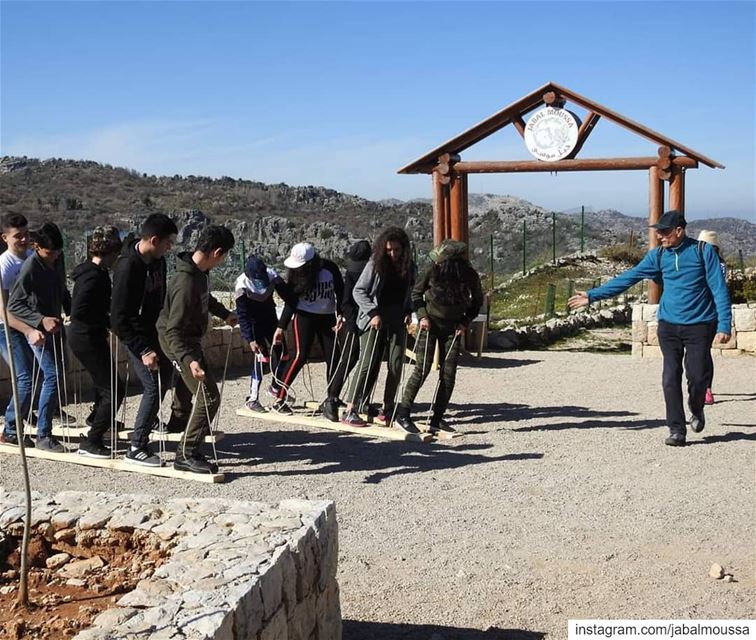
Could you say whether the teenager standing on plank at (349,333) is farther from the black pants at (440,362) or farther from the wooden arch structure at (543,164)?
the wooden arch structure at (543,164)

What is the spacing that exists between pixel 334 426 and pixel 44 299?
8.75 ft

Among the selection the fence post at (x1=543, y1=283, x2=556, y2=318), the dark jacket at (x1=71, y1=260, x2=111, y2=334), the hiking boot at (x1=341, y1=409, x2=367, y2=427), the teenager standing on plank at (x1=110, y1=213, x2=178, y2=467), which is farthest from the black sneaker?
the fence post at (x1=543, y1=283, x2=556, y2=318)

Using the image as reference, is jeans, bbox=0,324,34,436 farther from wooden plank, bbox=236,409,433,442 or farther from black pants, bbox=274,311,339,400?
black pants, bbox=274,311,339,400

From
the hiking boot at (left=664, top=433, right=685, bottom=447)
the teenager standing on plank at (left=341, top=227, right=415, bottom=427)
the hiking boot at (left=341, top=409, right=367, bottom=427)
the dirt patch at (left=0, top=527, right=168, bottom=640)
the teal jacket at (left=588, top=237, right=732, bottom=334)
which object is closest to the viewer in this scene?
the dirt patch at (left=0, top=527, right=168, bottom=640)

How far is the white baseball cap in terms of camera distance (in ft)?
28.9

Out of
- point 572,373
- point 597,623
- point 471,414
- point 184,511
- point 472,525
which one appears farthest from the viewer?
point 572,373

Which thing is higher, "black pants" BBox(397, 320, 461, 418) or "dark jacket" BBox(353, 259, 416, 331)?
"dark jacket" BBox(353, 259, 416, 331)

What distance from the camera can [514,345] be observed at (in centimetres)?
1493

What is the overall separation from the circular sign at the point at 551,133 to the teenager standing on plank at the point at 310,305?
5520 mm

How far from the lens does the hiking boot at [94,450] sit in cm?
746

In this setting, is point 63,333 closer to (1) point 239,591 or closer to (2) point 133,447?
(2) point 133,447

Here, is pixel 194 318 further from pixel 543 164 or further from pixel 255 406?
pixel 543 164

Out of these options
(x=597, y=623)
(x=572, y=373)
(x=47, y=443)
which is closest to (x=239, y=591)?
(x=597, y=623)

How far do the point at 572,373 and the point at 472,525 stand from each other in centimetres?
638
